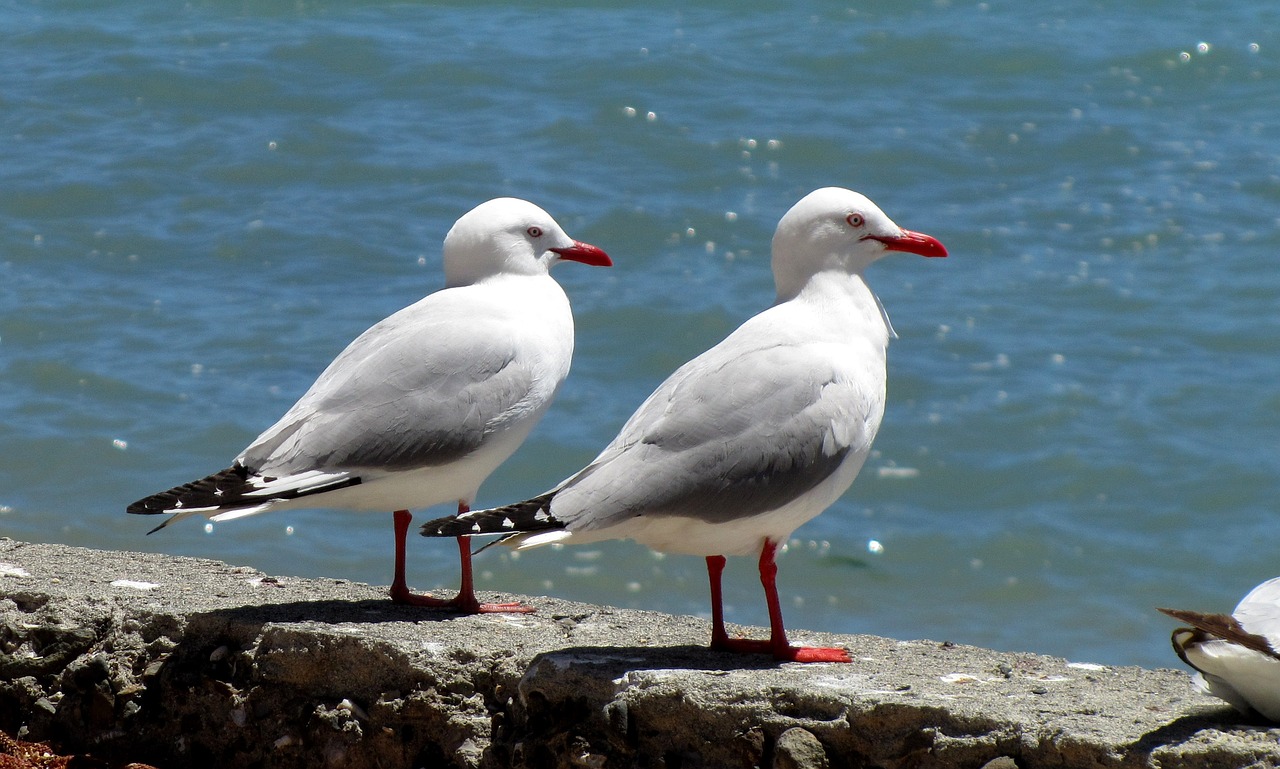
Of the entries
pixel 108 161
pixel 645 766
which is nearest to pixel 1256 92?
pixel 108 161

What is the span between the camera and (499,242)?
14.5ft

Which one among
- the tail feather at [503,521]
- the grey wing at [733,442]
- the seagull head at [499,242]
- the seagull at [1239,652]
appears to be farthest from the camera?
the seagull head at [499,242]

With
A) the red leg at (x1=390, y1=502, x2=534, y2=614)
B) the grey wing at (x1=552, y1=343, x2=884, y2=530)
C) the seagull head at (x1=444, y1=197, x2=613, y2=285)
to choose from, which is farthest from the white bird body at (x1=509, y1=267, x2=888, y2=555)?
the seagull head at (x1=444, y1=197, x2=613, y2=285)

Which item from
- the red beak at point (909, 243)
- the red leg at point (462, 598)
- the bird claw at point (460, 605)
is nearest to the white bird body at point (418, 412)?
the red leg at point (462, 598)

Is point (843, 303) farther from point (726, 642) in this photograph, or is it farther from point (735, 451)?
point (726, 642)

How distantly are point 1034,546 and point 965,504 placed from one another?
473mm

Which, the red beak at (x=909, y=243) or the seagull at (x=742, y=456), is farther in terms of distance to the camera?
the red beak at (x=909, y=243)

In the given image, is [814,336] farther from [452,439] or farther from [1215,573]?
[1215,573]

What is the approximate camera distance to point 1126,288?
9297mm

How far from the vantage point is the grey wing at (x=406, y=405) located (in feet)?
12.5

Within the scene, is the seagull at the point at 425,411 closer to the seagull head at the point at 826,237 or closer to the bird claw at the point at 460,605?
the bird claw at the point at 460,605

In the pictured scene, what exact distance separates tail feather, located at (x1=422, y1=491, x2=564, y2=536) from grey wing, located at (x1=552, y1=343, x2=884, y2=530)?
0.09 feet

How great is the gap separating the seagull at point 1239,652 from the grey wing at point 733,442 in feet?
3.05

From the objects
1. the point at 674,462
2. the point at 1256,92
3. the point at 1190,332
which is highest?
the point at 1256,92
